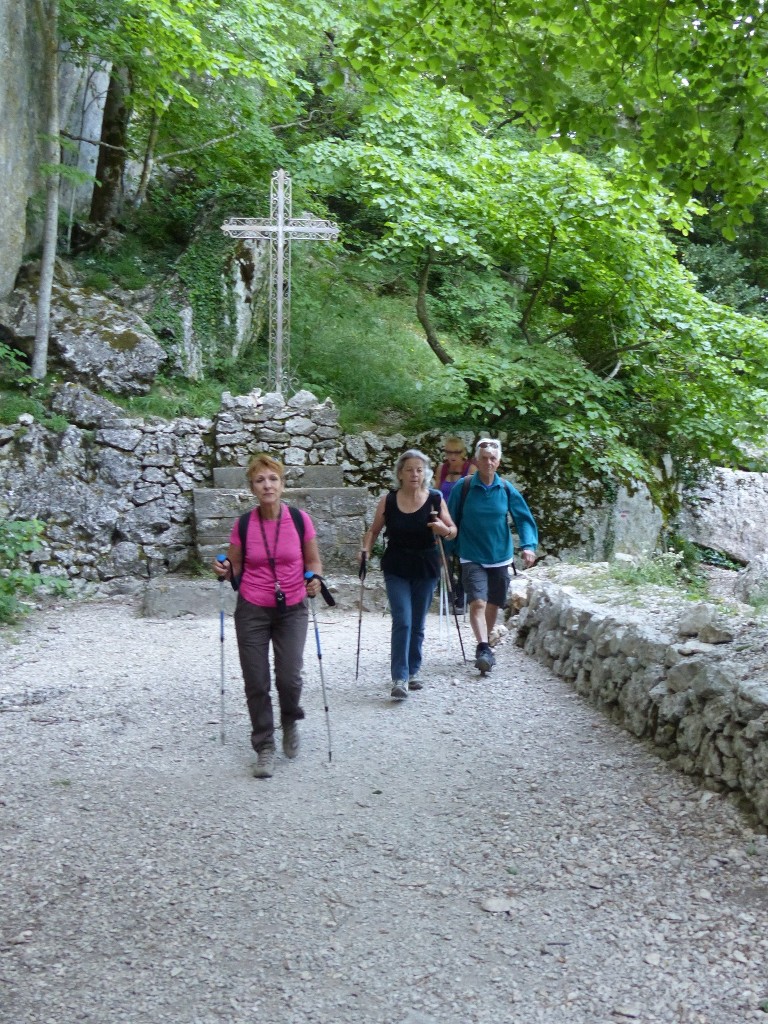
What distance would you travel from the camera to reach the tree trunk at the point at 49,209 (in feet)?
37.9

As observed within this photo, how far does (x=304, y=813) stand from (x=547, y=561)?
799cm

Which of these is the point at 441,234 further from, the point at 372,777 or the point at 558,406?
the point at 372,777

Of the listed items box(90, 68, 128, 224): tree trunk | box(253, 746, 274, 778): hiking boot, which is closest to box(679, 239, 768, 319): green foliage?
box(90, 68, 128, 224): tree trunk

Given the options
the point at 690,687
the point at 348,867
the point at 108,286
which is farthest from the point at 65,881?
the point at 108,286

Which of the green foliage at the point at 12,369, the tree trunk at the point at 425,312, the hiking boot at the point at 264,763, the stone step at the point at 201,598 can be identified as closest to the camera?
the hiking boot at the point at 264,763

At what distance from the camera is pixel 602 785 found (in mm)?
4645

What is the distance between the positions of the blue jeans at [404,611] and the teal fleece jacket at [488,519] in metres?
0.63

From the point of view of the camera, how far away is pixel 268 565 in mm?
5051

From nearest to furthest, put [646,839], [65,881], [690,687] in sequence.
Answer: [65,881] < [646,839] < [690,687]

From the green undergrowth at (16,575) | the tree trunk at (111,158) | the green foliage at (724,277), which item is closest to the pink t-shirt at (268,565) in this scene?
the green undergrowth at (16,575)

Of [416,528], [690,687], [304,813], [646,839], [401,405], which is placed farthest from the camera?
[401,405]

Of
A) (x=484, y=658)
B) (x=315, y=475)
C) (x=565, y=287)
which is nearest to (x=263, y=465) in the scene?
(x=484, y=658)

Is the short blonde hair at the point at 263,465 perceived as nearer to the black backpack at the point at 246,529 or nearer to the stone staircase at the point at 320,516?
the black backpack at the point at 246,529

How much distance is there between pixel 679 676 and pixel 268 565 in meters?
2.29
